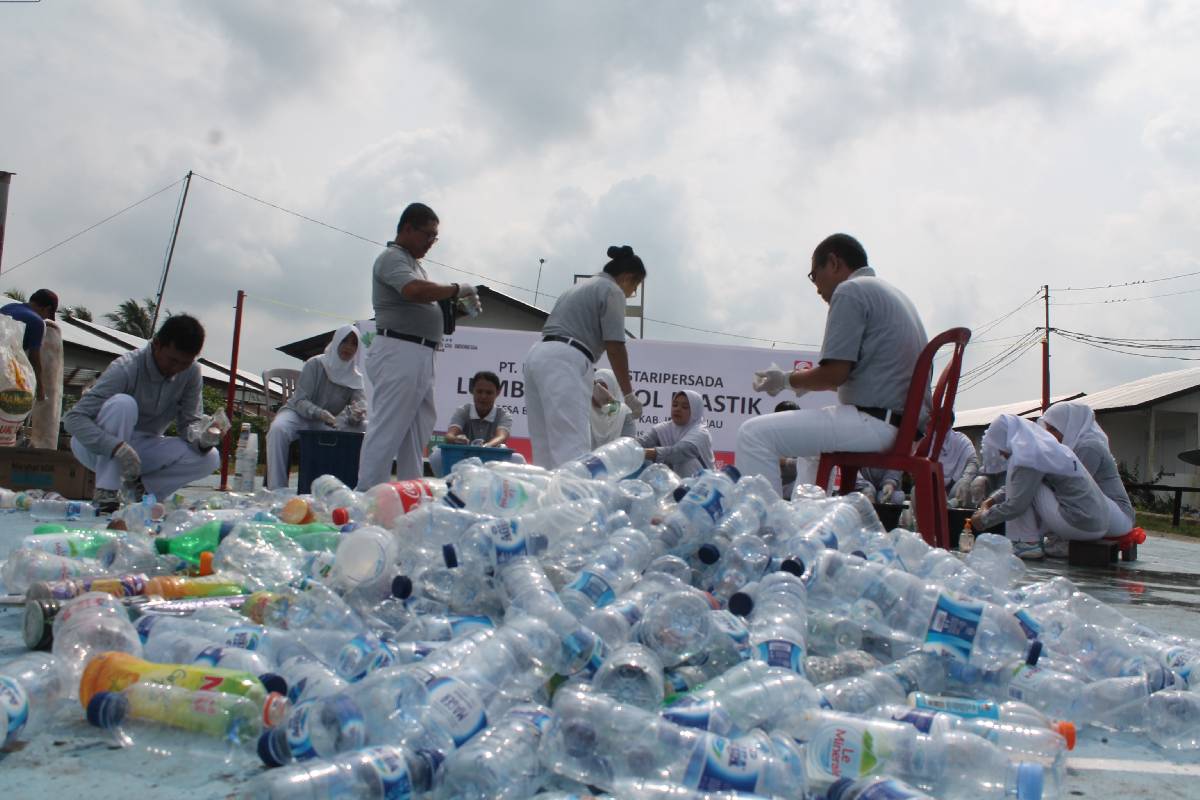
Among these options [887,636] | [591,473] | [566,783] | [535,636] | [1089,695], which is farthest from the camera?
[591,473]

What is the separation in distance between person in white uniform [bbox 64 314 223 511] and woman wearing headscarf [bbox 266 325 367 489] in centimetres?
107

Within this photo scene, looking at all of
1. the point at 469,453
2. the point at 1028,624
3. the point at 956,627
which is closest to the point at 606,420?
the point at 469,453

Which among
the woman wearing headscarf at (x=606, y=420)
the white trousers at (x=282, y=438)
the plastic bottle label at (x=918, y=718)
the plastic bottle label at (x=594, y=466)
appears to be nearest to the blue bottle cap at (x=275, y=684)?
the plastic bottle label at (x=918, y=718)

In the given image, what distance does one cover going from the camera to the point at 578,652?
77.2 inches

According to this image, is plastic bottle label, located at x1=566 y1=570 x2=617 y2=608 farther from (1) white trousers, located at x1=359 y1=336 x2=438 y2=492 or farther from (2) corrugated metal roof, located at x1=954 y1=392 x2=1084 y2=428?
(2) corrugated metal roof, located at x1=954 y1=392 x2=1084 y2=428

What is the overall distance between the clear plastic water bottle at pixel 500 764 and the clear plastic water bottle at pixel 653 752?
4 centimetres

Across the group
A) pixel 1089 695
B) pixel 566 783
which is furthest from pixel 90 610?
pixel 1089 695

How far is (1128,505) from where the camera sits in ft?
20.6

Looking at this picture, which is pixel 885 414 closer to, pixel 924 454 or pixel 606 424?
pixel 924 454

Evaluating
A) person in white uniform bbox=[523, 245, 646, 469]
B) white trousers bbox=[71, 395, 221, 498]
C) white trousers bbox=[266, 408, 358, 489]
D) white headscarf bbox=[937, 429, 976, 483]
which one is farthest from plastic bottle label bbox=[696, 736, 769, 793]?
white headscarf bbox=[937, 429, 976, 483]

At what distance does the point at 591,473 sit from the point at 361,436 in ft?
9.90

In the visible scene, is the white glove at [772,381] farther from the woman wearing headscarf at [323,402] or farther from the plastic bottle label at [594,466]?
the woman wearing headscarf at [323,402]

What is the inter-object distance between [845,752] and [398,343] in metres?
4.00

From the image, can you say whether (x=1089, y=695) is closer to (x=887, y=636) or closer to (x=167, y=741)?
(x=887, y=636)
